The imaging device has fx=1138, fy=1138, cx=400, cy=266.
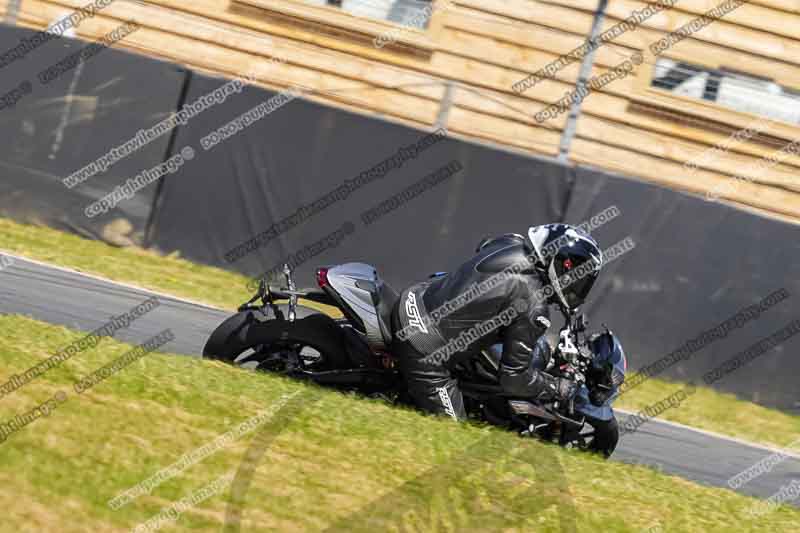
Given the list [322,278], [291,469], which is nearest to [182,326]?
[322,278]

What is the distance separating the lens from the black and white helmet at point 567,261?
671 centimetres

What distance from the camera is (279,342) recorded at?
706cm

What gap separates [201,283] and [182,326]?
2067 millimetres

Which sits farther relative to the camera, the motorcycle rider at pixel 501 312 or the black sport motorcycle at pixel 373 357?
the black sport motorcycle at pixel 373 357

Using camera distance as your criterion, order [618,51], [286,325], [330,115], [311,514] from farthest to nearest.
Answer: [618,51] < [330,115] < [286,325] < [311,514]

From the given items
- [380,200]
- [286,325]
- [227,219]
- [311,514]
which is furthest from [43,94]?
[311,514]

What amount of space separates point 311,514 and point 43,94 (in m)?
8.52

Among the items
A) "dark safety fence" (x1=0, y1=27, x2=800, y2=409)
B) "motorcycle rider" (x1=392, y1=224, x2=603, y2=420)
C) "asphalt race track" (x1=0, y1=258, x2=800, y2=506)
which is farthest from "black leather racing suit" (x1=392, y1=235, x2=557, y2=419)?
"dark safety fence" (x1=0, y1=27, x2=800, y2=409)

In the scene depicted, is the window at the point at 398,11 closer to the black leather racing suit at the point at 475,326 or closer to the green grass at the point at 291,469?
the black leather racing suit at the point at 475,326

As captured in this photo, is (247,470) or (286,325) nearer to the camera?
(247,470)

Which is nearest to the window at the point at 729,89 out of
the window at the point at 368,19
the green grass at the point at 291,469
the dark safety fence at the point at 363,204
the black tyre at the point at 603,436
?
the window at the point at 368,19

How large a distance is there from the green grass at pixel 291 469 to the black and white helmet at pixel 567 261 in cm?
95

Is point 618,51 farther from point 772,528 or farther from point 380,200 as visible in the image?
point 772,528

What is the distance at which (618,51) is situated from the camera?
571 inches
